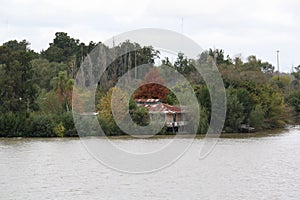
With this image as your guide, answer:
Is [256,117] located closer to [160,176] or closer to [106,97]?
[106,97]

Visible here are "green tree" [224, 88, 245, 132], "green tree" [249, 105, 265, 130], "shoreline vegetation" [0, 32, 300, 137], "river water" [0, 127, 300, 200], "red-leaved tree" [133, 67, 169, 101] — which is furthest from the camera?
"green tree" [249, 105, 265, 130]

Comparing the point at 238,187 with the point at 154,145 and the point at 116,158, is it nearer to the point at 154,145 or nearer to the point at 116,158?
the point at 116,158

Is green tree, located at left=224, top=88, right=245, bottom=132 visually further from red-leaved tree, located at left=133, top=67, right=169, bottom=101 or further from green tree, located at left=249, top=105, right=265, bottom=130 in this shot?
red-leaved tree, located at left=133, top=67, right=169, bottom=101

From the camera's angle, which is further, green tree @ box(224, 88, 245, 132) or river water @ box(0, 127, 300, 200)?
green tree @ box(224, 88, 245, 132)

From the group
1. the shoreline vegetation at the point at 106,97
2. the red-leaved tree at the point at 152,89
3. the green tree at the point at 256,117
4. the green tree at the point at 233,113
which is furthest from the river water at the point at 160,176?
the red-leaved tree at the point at 152,89

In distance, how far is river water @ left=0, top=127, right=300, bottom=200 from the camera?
15570mm

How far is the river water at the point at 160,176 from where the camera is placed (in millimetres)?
15570

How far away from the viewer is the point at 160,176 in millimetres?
18469

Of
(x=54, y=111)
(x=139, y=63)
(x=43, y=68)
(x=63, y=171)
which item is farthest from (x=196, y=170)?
(x=43, y=68)

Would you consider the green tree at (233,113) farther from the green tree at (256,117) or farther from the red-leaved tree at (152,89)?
the red-leaved tree at (152,89)

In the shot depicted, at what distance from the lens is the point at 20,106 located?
36312mm

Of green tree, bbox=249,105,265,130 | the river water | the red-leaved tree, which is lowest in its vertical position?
the river water

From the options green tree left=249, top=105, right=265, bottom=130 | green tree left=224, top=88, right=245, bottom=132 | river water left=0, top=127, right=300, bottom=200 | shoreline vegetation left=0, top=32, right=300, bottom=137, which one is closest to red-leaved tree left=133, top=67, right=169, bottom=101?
shoreline vegetation left=0, top=32, right=300, bottom=137

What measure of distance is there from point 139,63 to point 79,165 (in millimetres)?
24678
